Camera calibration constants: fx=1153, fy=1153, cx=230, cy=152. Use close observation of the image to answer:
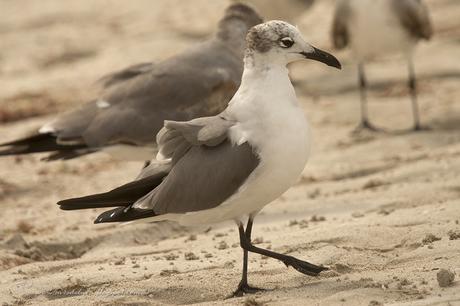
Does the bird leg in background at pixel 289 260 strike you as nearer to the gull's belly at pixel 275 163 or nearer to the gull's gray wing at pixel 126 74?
the gull's belly at pixel 275 163

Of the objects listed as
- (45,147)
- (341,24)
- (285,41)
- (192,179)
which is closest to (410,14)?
(341,24)

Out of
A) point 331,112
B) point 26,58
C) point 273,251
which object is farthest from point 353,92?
point 273,251

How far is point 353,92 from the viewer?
11.0m

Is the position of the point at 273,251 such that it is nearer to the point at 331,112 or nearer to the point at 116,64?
the point at 331,112

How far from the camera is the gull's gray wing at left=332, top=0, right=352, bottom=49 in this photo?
10.5 metres

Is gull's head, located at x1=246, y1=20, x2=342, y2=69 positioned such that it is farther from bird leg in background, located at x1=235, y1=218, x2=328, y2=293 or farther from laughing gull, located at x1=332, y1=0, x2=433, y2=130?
laughing gull, located at x1=332, y1=0, x2=433, y2=130

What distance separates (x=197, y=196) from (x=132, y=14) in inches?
352

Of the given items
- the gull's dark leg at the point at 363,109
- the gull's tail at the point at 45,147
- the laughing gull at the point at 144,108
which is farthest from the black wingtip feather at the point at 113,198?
the gull's dark leg at the point at 363,109

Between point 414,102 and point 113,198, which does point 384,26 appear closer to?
point 414,102

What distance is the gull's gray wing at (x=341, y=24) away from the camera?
10516mm

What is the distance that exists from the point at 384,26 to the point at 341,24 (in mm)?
442

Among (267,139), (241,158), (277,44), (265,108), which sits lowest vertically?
(241,158)

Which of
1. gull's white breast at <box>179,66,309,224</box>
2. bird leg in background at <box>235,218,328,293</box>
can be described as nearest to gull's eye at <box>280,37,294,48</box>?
gull's white breast at <box>179,66,309,224</box>

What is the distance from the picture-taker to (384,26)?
1033cm
